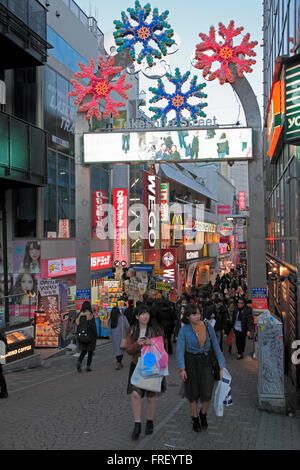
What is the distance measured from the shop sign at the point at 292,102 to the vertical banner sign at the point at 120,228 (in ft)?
56.0

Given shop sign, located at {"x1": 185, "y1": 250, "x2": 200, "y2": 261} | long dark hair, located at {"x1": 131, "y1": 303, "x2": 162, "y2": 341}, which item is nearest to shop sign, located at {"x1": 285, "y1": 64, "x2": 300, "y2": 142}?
long dark hair, located at {"x1": 131, "y1": 303, "x2": 162, "y2": 341}

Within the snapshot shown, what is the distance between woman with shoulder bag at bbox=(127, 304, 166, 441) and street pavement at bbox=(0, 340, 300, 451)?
0.19 meters

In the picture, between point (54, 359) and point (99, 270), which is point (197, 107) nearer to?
point (54, 359)

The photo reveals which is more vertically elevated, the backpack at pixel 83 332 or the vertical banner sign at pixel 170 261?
the vertical banner sign at pixel 170 261

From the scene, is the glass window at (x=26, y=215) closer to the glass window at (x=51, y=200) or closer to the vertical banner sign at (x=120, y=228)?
the glass window at (x=51, y=200)

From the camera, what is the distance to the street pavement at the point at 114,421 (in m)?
5.19

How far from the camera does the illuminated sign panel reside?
46.2 ft

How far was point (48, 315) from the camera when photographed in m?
13.6

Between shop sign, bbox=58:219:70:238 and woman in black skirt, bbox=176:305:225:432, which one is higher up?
shop sign, bbox=58:219:70:238

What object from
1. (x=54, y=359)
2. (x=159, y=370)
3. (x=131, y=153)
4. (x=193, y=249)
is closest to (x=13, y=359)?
(x=54, y=359)

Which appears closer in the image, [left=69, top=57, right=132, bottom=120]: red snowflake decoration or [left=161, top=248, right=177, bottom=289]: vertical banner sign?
[left=69, top=57, right=132, bottom=120]: red snowflake decoration

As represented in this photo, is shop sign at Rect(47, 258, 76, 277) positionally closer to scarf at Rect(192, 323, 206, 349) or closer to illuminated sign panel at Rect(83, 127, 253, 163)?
illuminated sign panel at Rect(83, 127, 253, 163)

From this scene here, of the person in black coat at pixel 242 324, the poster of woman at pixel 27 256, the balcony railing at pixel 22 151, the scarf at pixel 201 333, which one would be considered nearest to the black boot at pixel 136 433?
the scarf at pixel 201 333

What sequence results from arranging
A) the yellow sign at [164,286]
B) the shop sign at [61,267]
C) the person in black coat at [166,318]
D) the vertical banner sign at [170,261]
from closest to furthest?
the person in black coat at [166,318] < the shop sign at [61,267] < the yellow sign at [164,286] < the vertical banner sign at [170,261]
